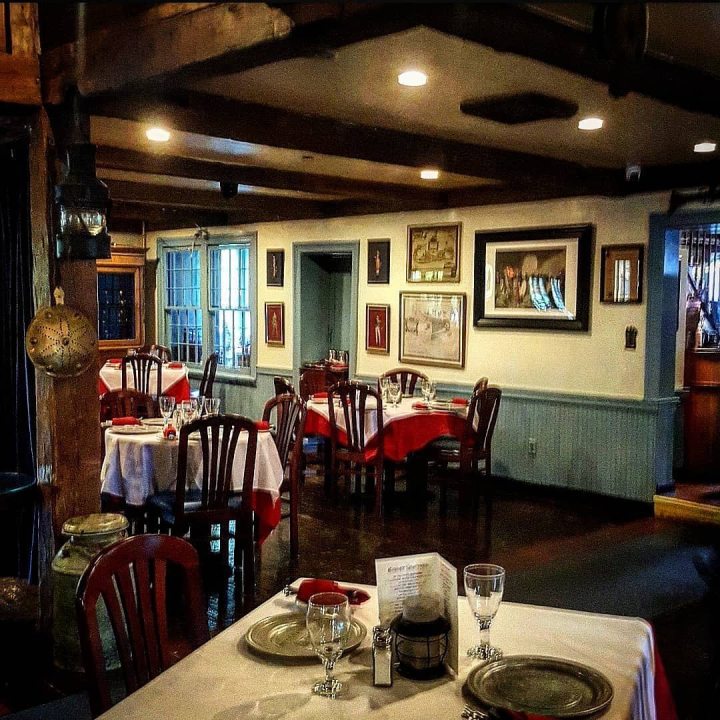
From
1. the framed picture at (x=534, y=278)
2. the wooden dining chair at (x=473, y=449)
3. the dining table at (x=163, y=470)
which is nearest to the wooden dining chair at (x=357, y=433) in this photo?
the wooden dining chair at (x=473, y=449)

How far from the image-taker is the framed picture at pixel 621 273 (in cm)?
618

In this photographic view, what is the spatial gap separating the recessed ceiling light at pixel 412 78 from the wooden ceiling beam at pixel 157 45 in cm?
118

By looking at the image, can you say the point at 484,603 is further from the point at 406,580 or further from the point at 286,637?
the point at 286,637

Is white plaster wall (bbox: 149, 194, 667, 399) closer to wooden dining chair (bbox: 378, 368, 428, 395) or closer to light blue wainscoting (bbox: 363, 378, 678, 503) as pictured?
light blue wainscoting (bbox: 363, 378, 678, 503)

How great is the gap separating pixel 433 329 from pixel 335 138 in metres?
3.16

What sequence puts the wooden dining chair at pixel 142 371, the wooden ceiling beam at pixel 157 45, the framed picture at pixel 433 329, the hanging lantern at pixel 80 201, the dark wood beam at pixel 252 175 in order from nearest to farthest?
the wooden ceiling beam at pixel 157 45
the hanging lantern at pixel 80 201
the dark wood beam at pixel 252 175
the framed picture at pixel 433 329
the wooden dining chair at pixel 142 371

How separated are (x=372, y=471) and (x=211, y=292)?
460 centimetres

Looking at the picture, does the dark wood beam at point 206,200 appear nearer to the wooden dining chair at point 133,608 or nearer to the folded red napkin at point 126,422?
the folded red napkin at point 126,422

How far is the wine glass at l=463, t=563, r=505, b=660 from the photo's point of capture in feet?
6.06

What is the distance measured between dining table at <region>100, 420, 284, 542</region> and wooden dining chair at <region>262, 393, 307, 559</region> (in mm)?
234

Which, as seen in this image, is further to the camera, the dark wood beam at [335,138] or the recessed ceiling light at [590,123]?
the recessed ceiling light at [590,123]

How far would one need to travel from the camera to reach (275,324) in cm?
917

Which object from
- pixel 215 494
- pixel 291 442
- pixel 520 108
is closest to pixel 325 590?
pixel 215 494

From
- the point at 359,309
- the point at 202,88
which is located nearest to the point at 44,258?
the point at 202,88
